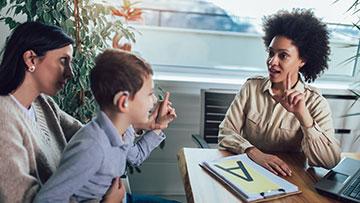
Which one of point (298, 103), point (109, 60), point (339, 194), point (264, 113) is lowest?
point (339, 194)

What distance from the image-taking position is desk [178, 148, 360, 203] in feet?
3.74

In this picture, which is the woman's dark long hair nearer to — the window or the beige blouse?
the beige blouse

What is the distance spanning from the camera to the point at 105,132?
101 cm

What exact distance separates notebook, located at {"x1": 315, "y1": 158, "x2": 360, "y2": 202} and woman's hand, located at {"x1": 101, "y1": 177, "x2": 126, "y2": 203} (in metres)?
0.67

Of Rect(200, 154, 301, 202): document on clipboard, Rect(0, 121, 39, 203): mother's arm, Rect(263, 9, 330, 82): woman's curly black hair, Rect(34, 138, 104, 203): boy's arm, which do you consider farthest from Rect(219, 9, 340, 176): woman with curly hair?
Rect(0, 121, 39, 203): mother's arm

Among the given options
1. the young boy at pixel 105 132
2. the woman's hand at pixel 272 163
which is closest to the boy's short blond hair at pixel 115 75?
the young boy at pixel 105 132

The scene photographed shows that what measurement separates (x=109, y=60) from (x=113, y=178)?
1.15ft

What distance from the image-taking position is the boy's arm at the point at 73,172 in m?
0.94

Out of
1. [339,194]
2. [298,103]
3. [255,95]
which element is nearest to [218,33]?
[255,95]

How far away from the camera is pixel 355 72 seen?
2.67 m

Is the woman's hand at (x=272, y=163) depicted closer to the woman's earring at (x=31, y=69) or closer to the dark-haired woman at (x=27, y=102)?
the dark-haired woman at (x=27, y=102)

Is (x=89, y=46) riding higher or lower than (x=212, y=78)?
higher

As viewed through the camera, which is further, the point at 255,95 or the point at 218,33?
the point at 218,33

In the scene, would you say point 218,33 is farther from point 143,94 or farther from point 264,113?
point 143,94
